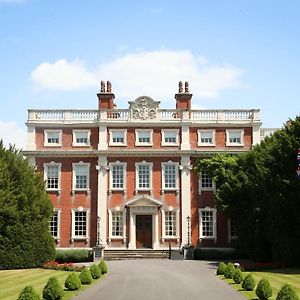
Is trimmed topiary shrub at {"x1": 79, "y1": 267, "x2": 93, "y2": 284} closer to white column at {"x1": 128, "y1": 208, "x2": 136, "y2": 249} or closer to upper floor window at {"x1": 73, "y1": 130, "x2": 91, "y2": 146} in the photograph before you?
white column at {"x1": 128, "y1": 208, "x2": 136, "y2": 249}

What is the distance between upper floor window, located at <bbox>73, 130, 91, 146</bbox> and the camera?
4881 cm

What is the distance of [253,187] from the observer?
39500 millimetres

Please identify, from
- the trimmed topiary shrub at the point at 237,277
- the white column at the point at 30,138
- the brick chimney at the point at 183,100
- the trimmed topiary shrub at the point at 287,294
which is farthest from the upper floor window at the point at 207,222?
the trimmed topiary shrub at the point at 287,294

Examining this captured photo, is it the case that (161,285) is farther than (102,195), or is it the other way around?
(102,195)

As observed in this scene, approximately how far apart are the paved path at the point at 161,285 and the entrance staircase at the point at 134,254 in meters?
9.49

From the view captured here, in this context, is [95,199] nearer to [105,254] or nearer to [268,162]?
[105,254]

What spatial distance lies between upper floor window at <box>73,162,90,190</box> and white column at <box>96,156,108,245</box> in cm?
117

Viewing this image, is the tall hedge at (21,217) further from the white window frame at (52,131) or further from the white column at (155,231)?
the white column at (155,231)

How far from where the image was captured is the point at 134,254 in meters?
44.9

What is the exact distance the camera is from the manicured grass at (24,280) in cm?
2259

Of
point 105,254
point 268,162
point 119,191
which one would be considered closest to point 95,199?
point 119,191

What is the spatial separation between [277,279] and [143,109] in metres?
25.3

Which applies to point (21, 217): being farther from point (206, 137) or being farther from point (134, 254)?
point (206, 137)

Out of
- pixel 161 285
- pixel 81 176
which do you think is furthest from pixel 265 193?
pixel 81 176
